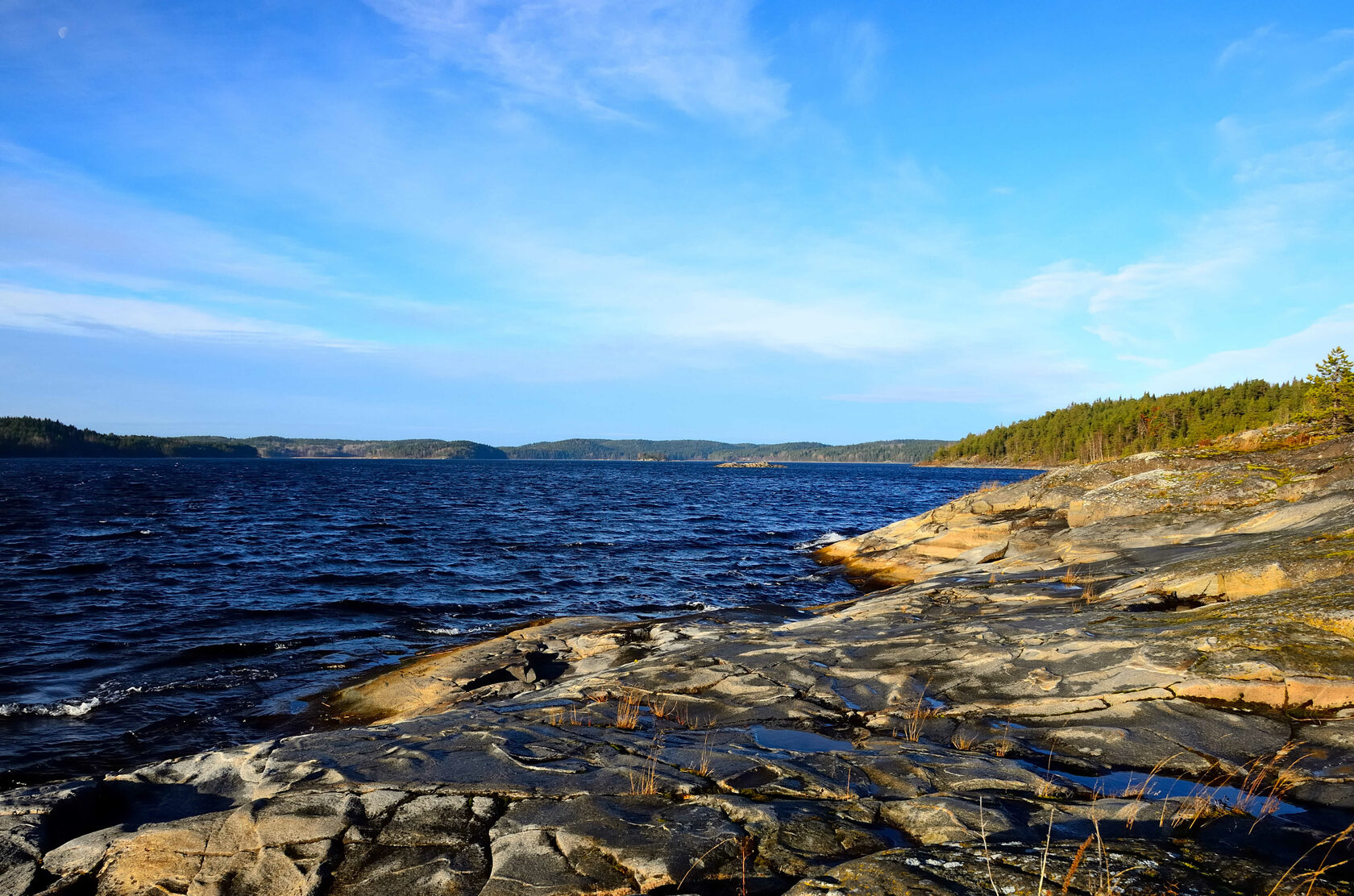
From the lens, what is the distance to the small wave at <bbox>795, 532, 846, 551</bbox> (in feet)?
108

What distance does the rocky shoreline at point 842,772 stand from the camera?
412 centimetres

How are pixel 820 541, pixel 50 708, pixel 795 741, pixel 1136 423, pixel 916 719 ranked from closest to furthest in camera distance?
pixel 795 741 → pixel 916 719 → pixel 50 708 → pixel 820 541 → pixel 1136 423

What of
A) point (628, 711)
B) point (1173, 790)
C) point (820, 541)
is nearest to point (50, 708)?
point (628, 711)

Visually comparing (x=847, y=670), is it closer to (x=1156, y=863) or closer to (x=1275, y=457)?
(x=1156, y=863)

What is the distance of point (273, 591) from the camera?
70.2ft

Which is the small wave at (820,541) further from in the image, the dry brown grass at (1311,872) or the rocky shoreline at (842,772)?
the dry brown grass at (1311,872)

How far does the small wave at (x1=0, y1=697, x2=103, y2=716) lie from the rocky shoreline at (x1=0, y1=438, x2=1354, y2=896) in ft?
13.6

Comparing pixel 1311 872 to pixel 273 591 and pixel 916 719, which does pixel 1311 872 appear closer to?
pixel 916 719

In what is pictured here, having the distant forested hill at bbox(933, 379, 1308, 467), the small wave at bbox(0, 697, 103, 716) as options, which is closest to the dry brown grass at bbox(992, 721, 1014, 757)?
the small wave at bbox(0, 697, 103, 716)

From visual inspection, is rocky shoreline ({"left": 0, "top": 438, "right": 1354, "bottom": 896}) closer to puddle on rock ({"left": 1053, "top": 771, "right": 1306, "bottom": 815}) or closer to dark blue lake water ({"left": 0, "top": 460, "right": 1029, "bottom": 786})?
puddle on rock ({"left": 1053, "top": 771, "right": 1306, "bottom": 815})

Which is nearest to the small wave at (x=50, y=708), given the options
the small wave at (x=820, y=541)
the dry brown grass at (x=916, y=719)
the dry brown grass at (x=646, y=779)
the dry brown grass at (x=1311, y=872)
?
the dry brown grass at (x=646, y=779)

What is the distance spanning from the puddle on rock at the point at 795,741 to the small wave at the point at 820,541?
25295mm

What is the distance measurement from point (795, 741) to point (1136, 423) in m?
Answer: 153

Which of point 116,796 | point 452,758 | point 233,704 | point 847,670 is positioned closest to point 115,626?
point 233,704
